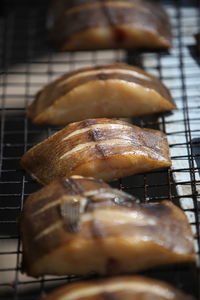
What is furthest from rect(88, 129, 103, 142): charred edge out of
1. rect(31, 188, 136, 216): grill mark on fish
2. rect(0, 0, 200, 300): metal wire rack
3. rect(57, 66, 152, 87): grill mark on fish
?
rect(57, 66, 152, 87): grill mark on fish

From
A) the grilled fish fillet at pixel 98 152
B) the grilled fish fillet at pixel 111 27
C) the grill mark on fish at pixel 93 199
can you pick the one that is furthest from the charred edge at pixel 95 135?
the grilled fish fillet at pixel 111 27

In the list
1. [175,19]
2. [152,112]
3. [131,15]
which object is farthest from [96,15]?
[152,112]

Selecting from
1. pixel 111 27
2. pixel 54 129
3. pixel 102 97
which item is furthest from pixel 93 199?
pixel 111 27

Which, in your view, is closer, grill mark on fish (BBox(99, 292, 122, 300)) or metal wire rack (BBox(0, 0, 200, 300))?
grill mark on fish (BBox(99, 292, 122, 300))

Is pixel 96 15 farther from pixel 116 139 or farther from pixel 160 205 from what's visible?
pixel 160 205

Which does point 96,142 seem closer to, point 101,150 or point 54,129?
point 101,150

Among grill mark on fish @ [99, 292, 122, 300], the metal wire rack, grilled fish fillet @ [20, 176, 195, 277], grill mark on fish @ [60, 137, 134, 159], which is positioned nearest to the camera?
grill mark on fish @ [99, 292, 122, 300]

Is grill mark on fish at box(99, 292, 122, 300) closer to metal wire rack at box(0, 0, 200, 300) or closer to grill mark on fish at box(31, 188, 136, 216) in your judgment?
metal wire rack at box(0, 0, 200, 300)
